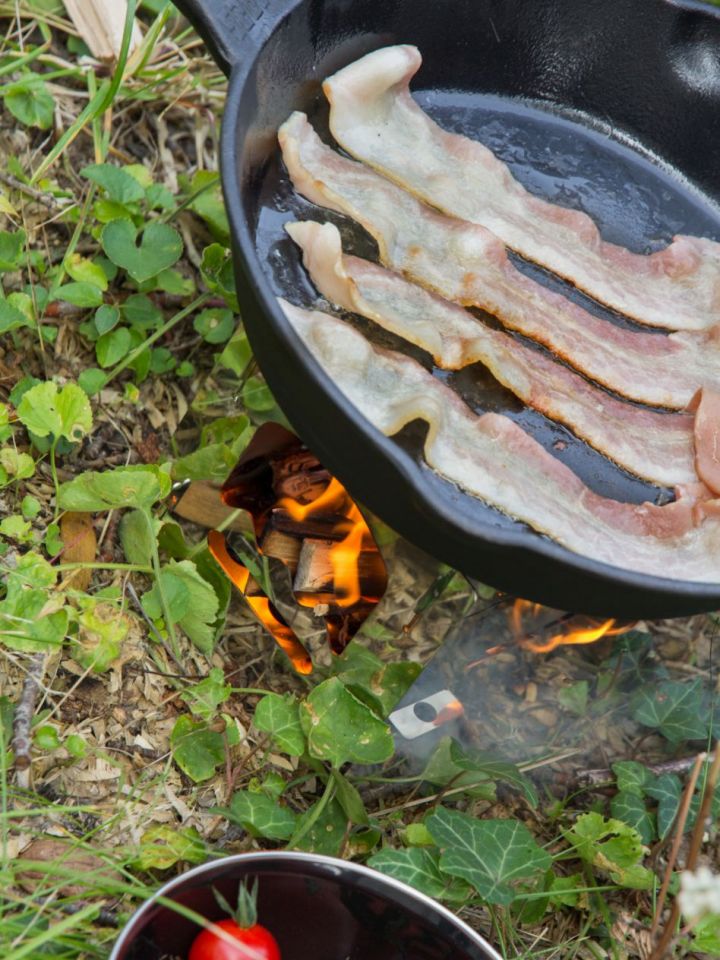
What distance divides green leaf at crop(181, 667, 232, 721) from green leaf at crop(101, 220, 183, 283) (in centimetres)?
89

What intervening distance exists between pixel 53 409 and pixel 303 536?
0.55 meters

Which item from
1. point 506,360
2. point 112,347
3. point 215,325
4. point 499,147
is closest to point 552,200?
point 499,147

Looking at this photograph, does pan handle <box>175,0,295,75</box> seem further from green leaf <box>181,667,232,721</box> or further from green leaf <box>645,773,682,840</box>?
green leaf <box>645,773,682,840</box>

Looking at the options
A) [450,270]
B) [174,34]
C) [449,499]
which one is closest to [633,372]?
[450,270]

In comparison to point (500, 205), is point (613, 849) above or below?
below

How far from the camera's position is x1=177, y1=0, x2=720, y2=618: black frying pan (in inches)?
68.5

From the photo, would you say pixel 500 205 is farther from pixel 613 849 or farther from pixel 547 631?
pixel 613 849

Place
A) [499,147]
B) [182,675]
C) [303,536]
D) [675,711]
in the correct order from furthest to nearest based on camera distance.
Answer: [499,147] → [675,711] → [303,536] → [182,675]

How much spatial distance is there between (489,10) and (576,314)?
2.61 ft

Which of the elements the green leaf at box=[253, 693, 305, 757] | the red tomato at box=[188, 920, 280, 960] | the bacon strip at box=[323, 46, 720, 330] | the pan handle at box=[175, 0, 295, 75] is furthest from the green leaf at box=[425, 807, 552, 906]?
the pan handle at box=[175, 0, 295, 75]

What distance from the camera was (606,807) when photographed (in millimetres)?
2277

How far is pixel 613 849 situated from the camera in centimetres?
207

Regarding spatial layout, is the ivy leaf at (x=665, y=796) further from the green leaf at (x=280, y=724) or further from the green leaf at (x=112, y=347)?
the green leaf at (x=112, y=347)

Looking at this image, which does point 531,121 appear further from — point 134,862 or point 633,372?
point 134,862
